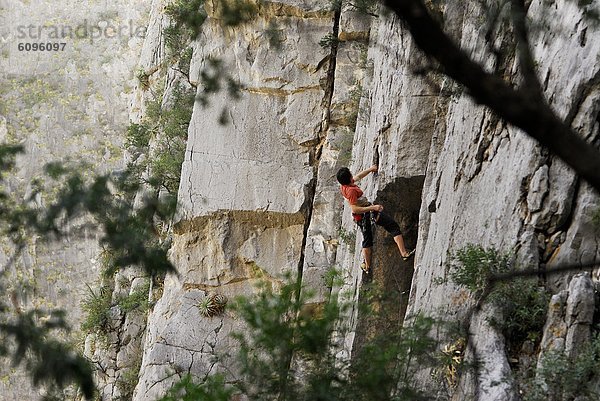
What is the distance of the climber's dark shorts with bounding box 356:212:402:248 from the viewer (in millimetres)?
12492

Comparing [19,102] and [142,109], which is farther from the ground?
[19,102]

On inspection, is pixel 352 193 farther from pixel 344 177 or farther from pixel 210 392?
pixel 210 392

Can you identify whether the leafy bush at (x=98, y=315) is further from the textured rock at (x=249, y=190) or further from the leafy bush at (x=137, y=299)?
the textured rock at (x=249, y=190)

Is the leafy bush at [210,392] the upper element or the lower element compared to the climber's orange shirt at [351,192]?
lower

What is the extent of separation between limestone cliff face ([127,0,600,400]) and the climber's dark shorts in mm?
439

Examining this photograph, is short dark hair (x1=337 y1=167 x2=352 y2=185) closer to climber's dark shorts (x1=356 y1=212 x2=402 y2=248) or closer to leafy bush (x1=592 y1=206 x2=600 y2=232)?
climber's dark shorts (x1=356 y1=212 x2=402 y2=248)

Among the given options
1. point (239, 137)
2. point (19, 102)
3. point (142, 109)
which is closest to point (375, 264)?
point (239, 137)

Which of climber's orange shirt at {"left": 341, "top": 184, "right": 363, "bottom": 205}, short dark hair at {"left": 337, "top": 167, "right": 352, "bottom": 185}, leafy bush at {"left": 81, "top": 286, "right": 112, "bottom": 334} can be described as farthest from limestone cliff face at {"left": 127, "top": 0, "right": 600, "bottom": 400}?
leafy bush at {"left": 81, "top": 286, "right": 112, "bottom": 334}

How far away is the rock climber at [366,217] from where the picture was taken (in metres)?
12.4

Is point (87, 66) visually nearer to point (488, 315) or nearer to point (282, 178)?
point (282, 178)

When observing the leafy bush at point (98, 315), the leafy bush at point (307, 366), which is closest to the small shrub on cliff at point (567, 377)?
the leafy bush at point (307, 366)

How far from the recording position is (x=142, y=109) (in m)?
25.3

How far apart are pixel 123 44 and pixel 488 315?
39678 millimetres

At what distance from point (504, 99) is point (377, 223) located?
8776 millimetres
